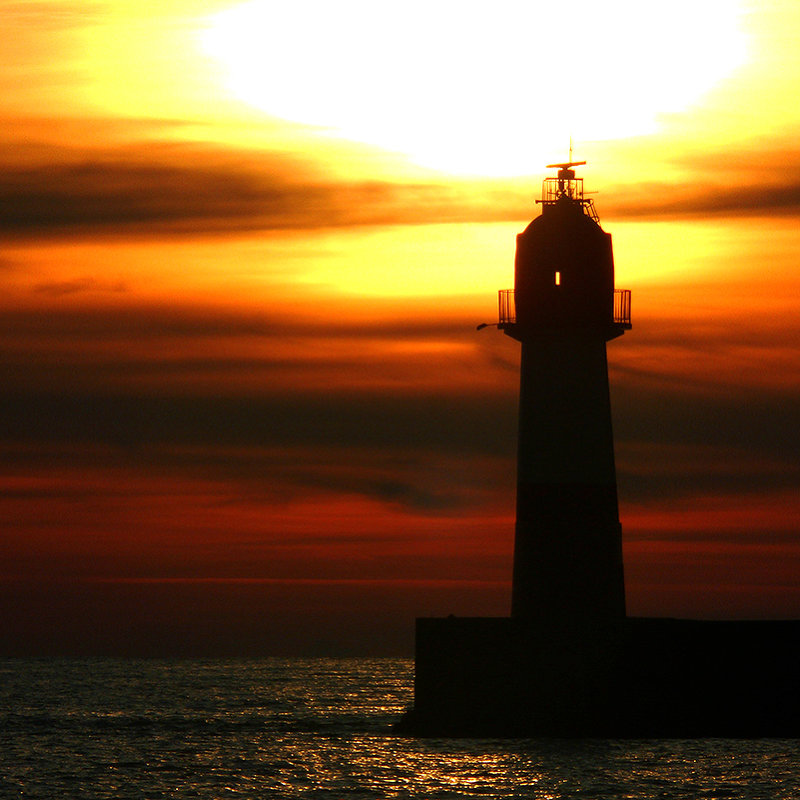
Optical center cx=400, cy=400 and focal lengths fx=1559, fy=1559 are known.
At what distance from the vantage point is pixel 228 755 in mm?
48062

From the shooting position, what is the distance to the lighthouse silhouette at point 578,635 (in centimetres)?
3891

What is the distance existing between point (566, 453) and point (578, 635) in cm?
453

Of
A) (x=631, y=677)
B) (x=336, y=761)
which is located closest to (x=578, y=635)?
(x=631, y=677)

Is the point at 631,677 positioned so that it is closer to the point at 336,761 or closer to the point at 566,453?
the point at 566,453

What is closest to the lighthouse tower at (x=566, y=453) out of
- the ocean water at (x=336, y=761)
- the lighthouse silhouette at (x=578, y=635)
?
the lighthouse silhouette at (x=578, y=635)

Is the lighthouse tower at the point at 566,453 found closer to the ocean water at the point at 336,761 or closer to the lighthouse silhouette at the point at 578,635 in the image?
the lighthouse silhouette at the point at 578,635

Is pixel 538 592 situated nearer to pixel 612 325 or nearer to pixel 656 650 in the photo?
pixel 656 650

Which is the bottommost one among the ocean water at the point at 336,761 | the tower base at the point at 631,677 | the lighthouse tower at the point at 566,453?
the ocean water at the point at 336,761

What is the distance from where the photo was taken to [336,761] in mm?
45000

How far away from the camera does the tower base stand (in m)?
38.8

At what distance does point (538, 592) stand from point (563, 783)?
477 cm

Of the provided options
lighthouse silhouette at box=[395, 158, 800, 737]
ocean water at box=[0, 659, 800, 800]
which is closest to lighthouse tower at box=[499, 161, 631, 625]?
lighthouse silhouette at box=[395, 158, 800, 737]

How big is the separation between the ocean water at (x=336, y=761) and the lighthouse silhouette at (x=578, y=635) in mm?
1318

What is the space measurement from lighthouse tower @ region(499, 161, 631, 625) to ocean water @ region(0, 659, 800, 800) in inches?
156
